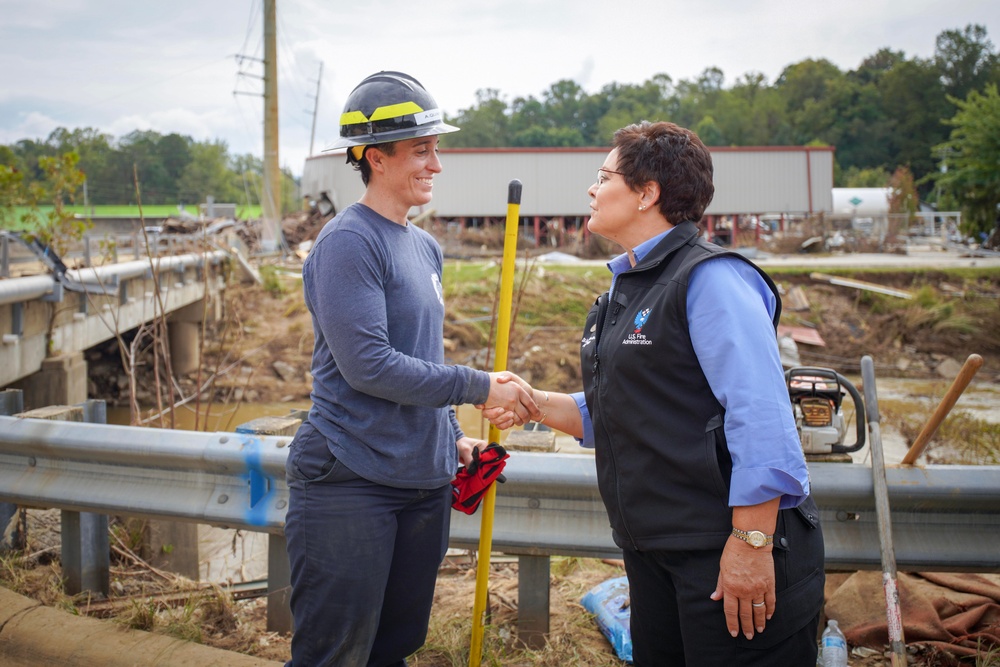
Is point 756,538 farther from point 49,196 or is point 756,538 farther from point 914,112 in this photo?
point 914,112

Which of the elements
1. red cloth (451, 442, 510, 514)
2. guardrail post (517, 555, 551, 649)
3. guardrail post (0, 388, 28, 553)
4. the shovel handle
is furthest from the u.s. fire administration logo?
guardrail post (0, 388, 28, 553)

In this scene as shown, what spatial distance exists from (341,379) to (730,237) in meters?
34.5

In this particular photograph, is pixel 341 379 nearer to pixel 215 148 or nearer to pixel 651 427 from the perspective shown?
pixel 651 427

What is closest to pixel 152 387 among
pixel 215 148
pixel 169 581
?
pixel 169 581

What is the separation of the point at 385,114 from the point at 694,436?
1246 millimetres

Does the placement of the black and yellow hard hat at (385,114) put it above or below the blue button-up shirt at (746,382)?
above

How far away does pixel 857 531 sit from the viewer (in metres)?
2.82

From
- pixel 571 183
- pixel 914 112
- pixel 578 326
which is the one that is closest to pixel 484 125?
pixel 914 112

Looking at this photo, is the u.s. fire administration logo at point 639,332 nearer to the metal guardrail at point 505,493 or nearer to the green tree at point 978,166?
the metal guardrail at point 505,493

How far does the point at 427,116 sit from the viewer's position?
246 cm

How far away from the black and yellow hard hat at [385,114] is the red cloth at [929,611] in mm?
2288

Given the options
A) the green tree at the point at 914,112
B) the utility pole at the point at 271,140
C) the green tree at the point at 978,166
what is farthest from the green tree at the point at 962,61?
the utility pole at the point at 271,140

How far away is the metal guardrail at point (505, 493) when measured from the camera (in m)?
2.76

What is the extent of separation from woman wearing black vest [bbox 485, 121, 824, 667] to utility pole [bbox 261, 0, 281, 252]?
88.7 feet
